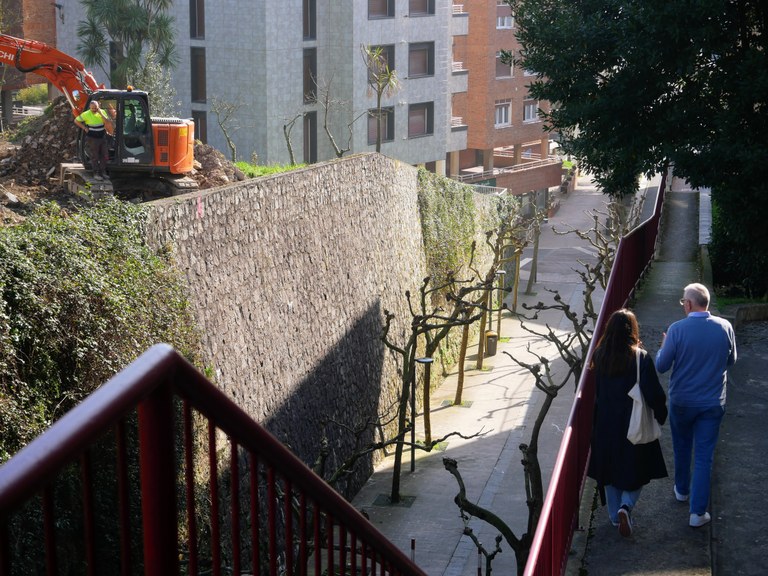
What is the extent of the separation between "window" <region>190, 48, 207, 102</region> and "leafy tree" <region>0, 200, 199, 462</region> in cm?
3201

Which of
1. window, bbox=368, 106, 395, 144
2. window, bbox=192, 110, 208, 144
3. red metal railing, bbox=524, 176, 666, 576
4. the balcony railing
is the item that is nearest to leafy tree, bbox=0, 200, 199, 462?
red metal railing, bbox=524, 176, 666, 576

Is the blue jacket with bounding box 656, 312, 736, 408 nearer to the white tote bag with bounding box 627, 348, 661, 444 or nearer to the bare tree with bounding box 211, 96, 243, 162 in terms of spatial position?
the white tote bag with bounding box 627, 348, 661, 444

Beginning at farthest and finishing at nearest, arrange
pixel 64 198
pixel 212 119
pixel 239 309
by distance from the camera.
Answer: pixel 212 119 → pixel 64 198 → pixel 239 309

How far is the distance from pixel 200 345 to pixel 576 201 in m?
59.1

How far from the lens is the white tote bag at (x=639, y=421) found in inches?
268

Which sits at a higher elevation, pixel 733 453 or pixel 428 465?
pixel 733 453

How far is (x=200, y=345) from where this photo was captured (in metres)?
13.6

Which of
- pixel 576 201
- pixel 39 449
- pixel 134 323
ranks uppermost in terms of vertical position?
pixel 39 449

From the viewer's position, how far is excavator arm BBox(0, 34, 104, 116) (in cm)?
2238

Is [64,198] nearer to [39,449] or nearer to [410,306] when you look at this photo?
[410,306]

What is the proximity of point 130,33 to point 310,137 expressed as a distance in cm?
851

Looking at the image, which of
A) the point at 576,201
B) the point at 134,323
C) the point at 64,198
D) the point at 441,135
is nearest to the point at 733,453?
the point at 134,323

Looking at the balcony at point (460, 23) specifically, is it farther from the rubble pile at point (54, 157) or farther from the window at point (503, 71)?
the rubble pile at point (54, 157)

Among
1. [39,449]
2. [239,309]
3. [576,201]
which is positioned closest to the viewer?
[39,449]
